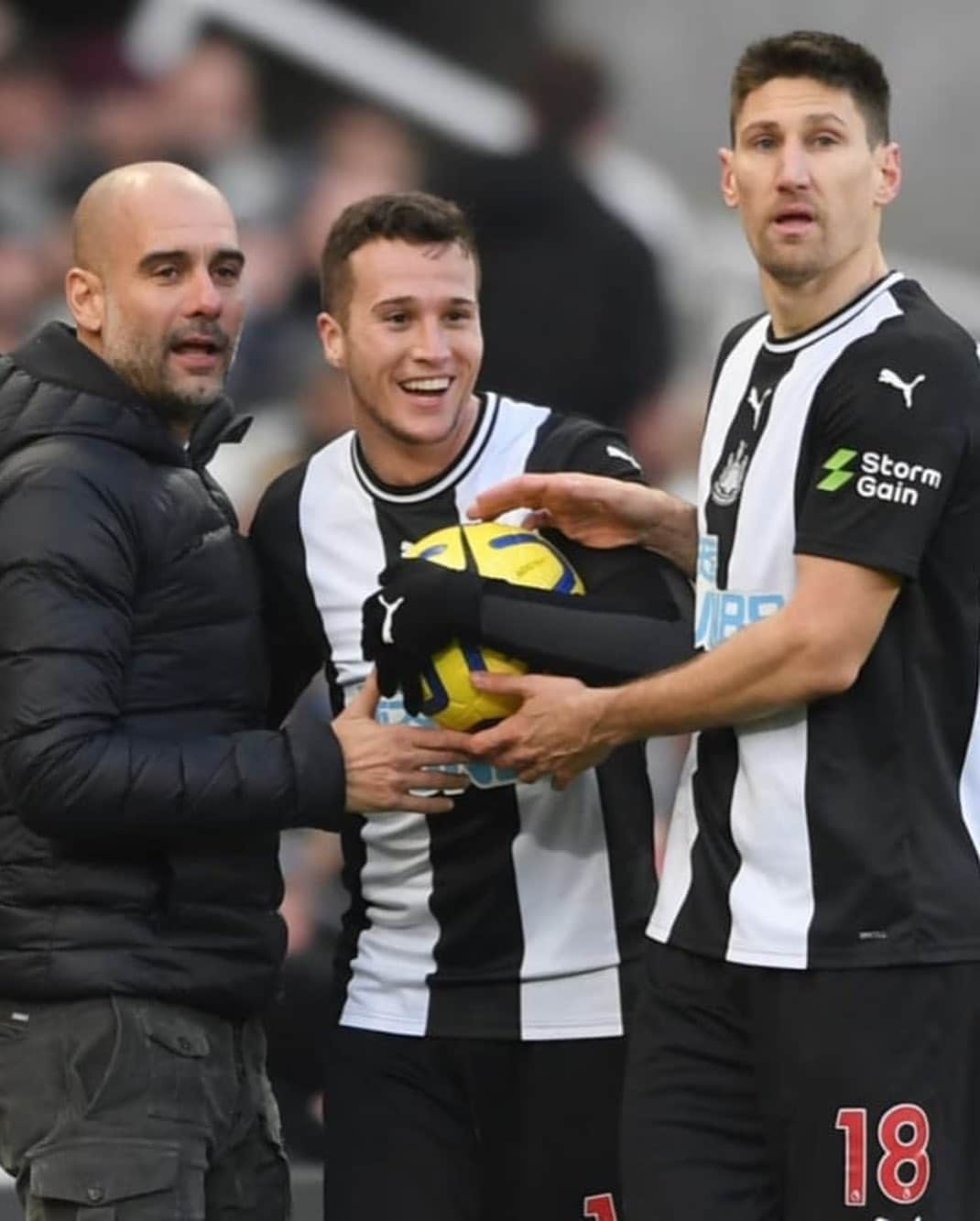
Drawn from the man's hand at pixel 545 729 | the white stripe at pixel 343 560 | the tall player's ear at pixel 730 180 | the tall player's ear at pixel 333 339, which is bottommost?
the man's hand at pixel 545 729

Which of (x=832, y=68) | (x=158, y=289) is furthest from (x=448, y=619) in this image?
(x=832, y=68)

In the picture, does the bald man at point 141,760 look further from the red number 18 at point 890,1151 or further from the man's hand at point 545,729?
the red number 18 at point 890,1151

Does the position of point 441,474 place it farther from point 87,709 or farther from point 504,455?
point 87,709

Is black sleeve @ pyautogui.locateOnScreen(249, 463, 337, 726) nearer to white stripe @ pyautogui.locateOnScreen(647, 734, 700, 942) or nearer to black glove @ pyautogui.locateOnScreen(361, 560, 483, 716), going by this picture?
black glove @ pyautogui.locateOnScreen(361, 560, 483, 716)

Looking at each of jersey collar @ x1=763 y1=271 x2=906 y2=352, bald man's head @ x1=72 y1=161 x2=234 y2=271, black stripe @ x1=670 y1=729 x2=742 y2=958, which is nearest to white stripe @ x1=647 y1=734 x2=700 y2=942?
black stripe @ x1=670 y1=729 x2=742 y2=958

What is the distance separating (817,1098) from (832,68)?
153 cm

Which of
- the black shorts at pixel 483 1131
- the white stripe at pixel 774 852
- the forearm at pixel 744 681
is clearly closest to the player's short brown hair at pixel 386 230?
the forearm at pixel 744 681

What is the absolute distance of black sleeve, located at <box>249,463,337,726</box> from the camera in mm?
4707

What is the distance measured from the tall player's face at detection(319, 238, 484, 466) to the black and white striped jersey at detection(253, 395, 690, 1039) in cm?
8

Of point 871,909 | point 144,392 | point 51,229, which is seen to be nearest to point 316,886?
point 51,229

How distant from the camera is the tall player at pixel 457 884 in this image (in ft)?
15.0

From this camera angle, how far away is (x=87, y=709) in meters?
4.09

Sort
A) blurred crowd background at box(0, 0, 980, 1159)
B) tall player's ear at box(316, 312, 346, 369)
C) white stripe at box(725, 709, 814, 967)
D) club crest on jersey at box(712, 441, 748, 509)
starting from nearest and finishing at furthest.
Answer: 1. white stripe at box(725, 709, 814, 967)
2. club crest on jersey at box(712, 441, 748, 509)
3. tall player's ear at box(316, 312, 346, 369)
4. blurred crowd background at box(0, 0, 980, 1159)

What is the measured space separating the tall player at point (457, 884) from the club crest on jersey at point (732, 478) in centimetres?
34
